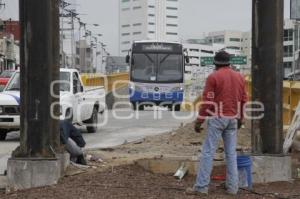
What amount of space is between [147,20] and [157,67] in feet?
99.2

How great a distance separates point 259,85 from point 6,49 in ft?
283

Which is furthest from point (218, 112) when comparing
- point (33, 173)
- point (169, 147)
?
point (169, 147)

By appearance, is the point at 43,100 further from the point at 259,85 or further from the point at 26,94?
the point at 259,85

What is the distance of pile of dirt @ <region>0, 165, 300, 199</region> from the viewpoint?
802cm

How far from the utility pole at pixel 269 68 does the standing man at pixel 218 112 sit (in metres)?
1.25

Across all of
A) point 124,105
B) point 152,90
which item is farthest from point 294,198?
point 124,105

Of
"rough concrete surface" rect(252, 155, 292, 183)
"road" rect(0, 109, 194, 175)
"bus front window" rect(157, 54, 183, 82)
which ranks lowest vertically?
"road" rect(0, 109, 194, 175)

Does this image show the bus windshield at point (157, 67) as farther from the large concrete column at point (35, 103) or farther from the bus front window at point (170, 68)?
the large concrete column at point (35, 103)

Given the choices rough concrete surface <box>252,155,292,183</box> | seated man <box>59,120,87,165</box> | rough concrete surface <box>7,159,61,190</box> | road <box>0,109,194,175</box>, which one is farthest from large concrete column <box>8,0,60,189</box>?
rough concrete surface <box>252,155,292,183</box>

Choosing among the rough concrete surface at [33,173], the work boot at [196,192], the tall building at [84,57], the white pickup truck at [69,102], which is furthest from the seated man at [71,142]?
the tall building at [84,57]

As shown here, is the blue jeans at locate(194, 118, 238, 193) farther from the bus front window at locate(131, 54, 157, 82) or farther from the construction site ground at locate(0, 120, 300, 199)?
the bus front window at locate(131, 54, 157, 82)

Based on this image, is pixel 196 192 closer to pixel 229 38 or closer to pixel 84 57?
pixel 229 38

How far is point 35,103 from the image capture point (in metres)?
8.65

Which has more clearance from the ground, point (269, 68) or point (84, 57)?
point (84, 57)
